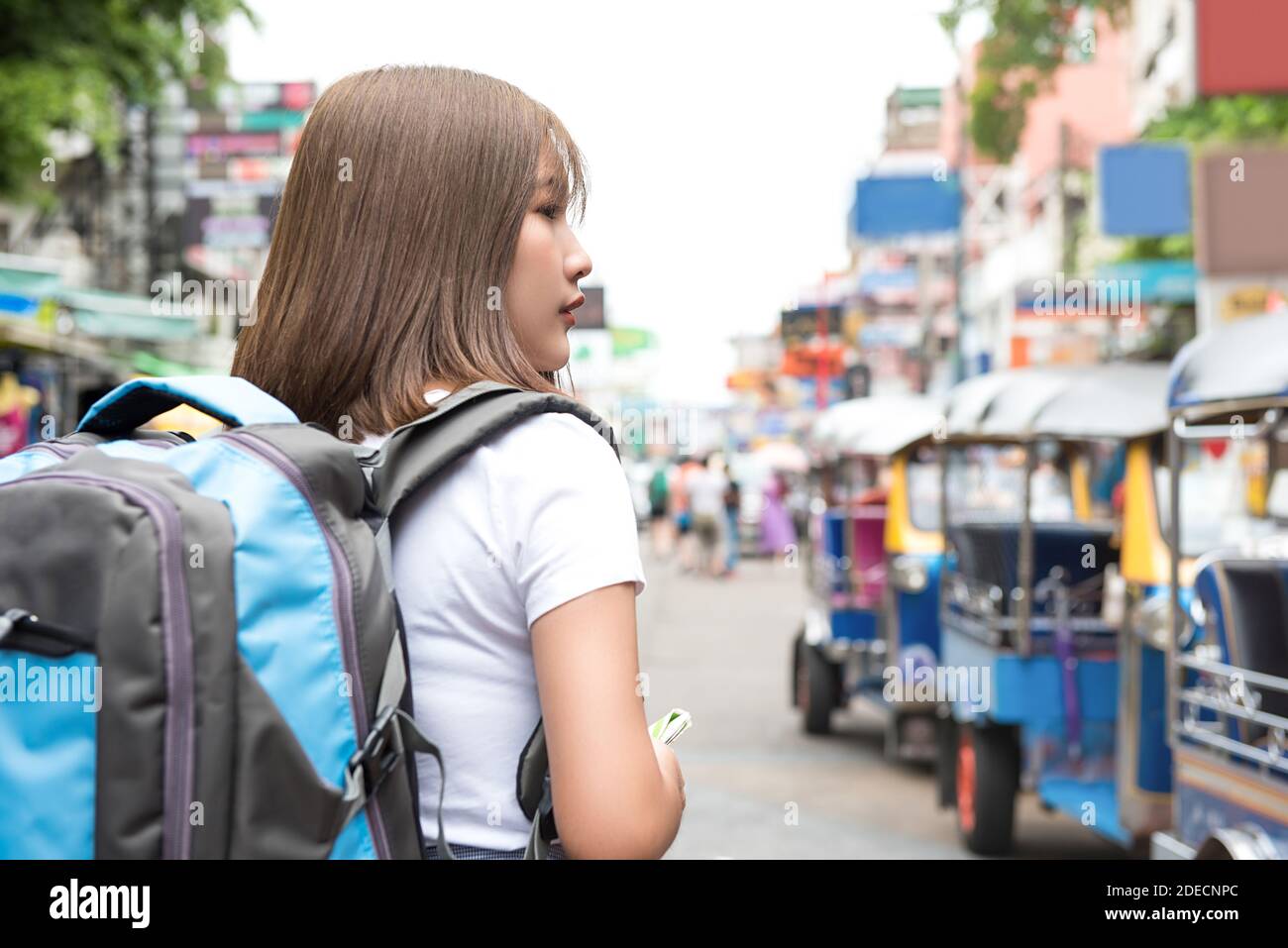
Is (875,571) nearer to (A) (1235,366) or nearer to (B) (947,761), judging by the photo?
(B) (947,761)

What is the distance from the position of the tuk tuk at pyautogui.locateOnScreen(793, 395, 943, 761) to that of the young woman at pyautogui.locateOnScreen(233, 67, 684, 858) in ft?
26.9

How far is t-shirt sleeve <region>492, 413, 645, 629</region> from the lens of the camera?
1.38m

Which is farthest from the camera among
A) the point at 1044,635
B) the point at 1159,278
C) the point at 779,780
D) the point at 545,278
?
the point at 1159,278

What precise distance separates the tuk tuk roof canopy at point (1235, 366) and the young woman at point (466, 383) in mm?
3131

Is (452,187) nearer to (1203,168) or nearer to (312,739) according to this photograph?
(312,739)

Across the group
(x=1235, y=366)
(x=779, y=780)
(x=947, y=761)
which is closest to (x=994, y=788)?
(x=947, y=761)

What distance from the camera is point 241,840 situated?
4.06 feet

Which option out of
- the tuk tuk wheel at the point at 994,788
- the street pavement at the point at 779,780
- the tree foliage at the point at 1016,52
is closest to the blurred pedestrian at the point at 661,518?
the tree foliage at the point at 1016,52

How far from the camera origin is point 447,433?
1.42 meters

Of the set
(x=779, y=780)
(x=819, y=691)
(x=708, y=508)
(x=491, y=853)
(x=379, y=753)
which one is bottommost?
(x=779, y=780)

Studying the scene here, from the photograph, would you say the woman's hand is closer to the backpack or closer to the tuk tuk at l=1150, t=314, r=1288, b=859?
the backpack

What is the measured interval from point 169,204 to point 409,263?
26388 millimetres

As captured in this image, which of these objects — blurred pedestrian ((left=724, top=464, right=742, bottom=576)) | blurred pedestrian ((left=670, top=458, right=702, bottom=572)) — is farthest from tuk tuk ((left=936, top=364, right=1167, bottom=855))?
blurred pedestrian ((left=724, top=464, right=742, bottom=576))

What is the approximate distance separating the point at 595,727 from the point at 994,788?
6.26m
